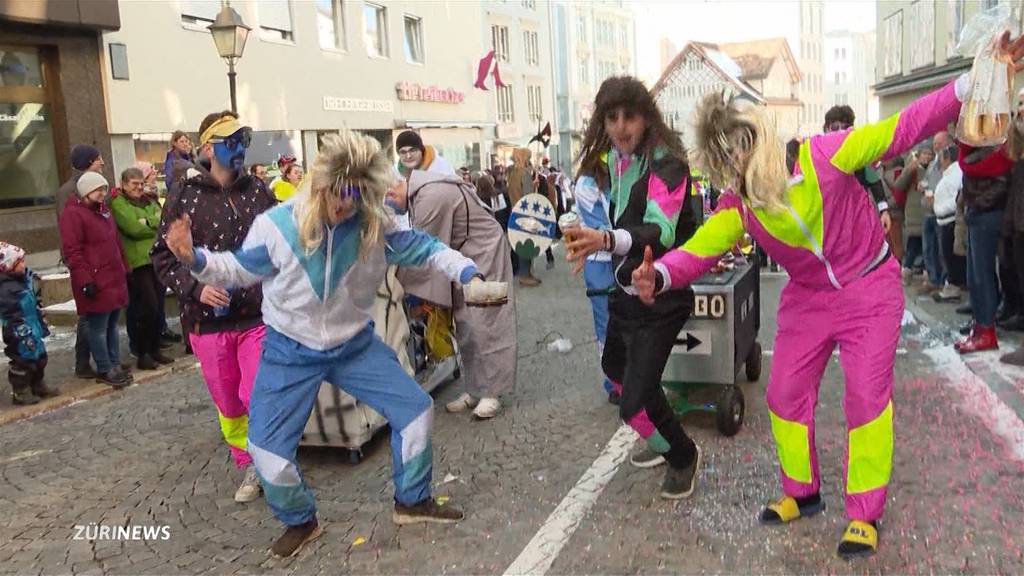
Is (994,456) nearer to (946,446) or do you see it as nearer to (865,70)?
(946,446)

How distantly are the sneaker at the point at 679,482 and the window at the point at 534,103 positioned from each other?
4116 cm

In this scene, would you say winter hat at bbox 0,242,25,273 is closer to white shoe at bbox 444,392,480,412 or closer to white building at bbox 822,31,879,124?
white shoe at bbox 444,392,480,412

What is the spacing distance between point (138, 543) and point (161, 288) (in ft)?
14.1

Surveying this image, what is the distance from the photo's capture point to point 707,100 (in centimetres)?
347

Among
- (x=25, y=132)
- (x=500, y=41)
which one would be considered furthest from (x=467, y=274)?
(x=500, y=41)

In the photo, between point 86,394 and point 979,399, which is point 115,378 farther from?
point 979,399

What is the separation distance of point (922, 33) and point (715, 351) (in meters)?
22.3

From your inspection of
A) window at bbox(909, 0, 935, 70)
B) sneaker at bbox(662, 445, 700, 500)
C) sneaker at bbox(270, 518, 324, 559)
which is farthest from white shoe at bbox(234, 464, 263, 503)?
window at bbox(909, 0, 935, 70)

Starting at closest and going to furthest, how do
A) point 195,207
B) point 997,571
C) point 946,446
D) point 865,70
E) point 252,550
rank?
1. point 997,571
2. point 252,550
3. point 195,207
4. point 946,446
5. point 865,70

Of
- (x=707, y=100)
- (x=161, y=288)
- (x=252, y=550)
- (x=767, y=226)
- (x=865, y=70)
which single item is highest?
(x=865, y=70)

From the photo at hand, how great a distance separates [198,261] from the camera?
3.45 meters

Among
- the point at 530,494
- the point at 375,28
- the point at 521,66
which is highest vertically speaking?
the point at 521,66

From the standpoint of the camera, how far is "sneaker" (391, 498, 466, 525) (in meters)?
3.99

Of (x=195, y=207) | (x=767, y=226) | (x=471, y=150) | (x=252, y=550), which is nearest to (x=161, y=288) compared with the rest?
(x=195, y=207)
